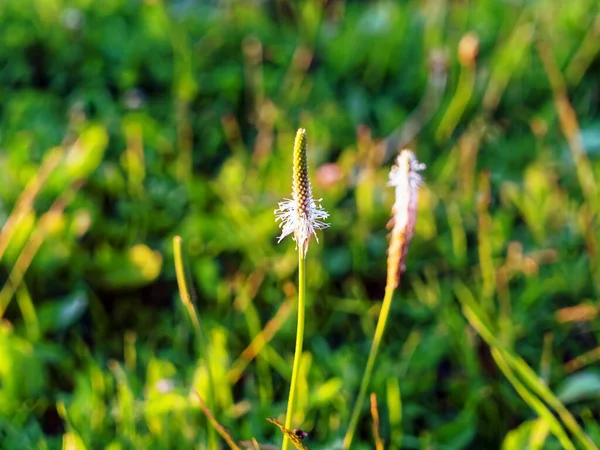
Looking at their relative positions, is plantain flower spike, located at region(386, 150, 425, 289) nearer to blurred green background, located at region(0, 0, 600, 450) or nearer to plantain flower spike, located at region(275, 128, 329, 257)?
plantain flower spike, located at region(275, 128, 329, 257)

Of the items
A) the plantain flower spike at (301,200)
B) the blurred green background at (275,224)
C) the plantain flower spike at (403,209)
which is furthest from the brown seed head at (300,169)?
the blurred green background at (275,224)

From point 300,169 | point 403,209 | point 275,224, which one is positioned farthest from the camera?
point 275,224

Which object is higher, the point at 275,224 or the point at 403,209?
the point at 275,224

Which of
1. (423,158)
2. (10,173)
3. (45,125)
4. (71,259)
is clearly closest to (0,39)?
(45,125)

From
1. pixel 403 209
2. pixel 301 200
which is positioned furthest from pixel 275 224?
pixel 301 200

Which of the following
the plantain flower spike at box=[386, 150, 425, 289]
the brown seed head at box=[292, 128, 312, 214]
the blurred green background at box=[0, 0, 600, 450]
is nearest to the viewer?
the brown seed head at box=[292, 128, 312, 214]

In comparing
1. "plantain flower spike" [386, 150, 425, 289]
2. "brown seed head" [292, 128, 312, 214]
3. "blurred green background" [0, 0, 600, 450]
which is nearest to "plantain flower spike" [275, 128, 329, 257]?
"brown seed head" [292, 128, 312, 214]

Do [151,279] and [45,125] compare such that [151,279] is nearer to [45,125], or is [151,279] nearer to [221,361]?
[221,361]

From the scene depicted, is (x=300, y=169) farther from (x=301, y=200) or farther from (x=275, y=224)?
(x=275, y=224)
